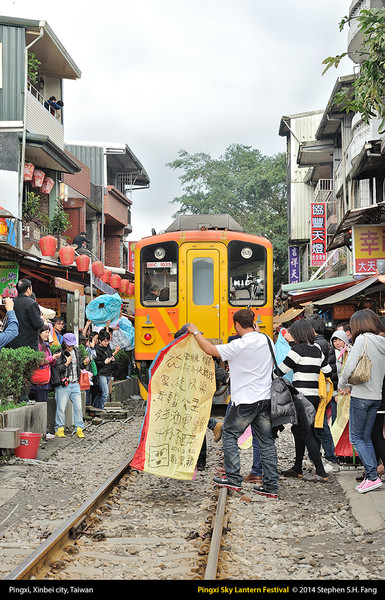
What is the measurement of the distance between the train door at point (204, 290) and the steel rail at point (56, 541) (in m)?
4.98

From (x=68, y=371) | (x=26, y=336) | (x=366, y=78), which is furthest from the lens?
(x=68, y=371)

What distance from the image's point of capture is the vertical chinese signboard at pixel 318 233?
1024 inches

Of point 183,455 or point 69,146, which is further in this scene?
point 69,146

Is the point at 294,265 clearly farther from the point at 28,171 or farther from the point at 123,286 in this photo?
the point at 28,171

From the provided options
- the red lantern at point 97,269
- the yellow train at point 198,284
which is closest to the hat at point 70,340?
the yellow train at point 198,284

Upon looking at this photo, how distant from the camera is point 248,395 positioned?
669cm

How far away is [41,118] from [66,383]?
1236 centimetres

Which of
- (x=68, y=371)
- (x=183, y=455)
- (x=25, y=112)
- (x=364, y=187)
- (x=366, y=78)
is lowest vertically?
(x=183, y=455)

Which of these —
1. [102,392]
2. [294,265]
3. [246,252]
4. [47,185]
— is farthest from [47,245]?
[294,265]

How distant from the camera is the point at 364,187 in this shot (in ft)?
69.3

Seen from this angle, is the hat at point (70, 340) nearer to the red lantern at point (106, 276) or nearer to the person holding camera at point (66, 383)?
the person holding camera at point (66, 383)
